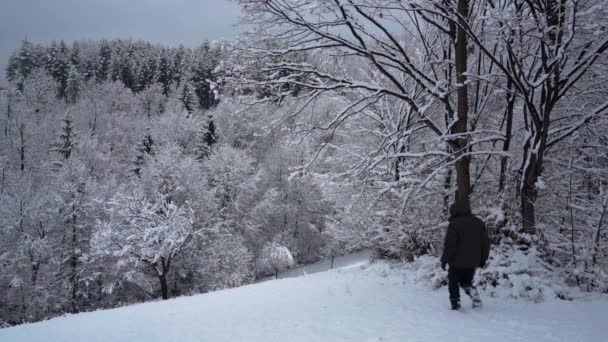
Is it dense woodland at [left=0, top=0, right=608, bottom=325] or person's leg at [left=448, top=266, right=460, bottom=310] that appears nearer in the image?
person's leg at [left=448, top=266, right=460, bottom=310]

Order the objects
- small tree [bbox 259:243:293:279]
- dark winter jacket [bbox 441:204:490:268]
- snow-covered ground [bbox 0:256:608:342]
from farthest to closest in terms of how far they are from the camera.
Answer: small tree [bbox 259:243:293:279], dark winter jacket [bbox 441:204:490:268], snow-covered ground [bbox 0:256:608:342]

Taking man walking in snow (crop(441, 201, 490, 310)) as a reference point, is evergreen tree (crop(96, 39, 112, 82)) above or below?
above

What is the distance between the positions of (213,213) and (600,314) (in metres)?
30.9

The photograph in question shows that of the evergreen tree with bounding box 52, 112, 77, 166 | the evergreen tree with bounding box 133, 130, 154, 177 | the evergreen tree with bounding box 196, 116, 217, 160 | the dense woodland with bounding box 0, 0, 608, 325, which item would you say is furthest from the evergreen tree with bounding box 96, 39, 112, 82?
the evergreen tree with bounding box 196, 116, 217, 160

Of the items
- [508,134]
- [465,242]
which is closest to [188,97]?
[508,134]

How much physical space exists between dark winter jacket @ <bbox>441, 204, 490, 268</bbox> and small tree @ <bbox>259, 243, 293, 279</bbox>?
1075 inches

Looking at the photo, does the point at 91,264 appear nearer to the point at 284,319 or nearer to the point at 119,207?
the point at 119,207

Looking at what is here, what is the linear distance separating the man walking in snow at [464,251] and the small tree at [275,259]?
89.1 ft

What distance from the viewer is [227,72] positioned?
6.60m

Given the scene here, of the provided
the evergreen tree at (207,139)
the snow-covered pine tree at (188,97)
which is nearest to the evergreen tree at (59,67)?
the snow-covered pine tree at (188,97)

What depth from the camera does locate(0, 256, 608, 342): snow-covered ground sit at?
4.57 meters

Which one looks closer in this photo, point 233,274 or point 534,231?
point 534,231

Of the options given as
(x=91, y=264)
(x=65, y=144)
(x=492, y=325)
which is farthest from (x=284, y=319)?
(x=65, y=144)

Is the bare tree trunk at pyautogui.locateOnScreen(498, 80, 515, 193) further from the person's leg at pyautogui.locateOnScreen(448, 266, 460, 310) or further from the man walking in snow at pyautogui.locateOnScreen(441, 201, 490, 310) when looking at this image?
the person's leg at pyautogui.locateOnScreen(448, 266, 460, 310)
